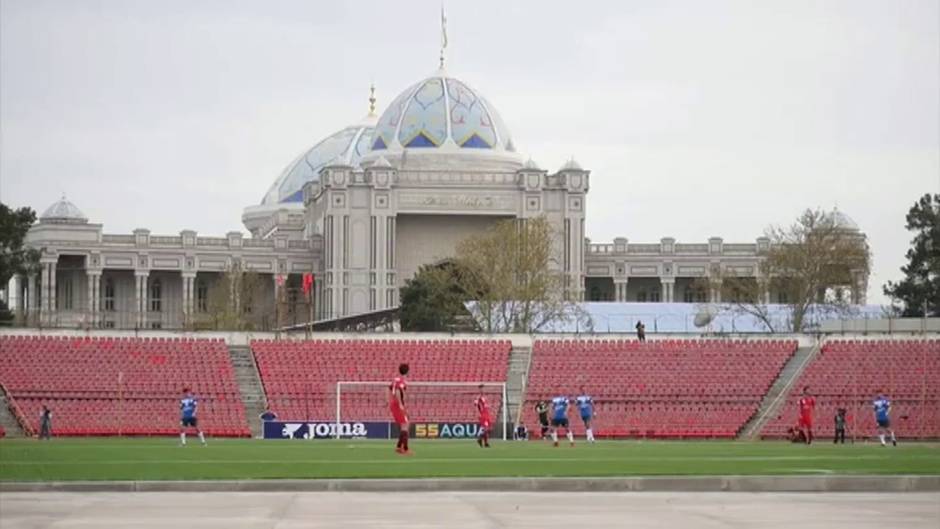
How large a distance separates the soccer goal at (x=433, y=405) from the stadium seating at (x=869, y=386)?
9.38 metres

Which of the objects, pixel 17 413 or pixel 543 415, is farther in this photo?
pixel 17 413

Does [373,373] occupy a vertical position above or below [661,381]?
above

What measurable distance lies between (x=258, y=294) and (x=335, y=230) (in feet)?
24.6

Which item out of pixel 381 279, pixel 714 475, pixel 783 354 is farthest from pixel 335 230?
pixel 714 475

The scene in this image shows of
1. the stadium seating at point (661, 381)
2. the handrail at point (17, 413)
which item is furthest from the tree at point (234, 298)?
the handrail at point (17, 413)

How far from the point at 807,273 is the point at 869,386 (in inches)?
1424

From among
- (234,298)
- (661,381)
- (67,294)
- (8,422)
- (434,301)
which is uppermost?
(67,294)

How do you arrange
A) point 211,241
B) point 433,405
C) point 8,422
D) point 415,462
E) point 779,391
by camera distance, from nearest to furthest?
point 415,462 < point 8,422 < point 433,405 < point 779,391 < point 211,241

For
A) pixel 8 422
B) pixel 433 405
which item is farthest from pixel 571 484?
pixel 433 405

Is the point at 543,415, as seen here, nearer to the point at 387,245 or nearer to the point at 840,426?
the point at 840,426

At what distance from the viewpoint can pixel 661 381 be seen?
68.2 m

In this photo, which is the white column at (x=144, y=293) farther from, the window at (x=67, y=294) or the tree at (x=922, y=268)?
the tree at (x=922, y=268)

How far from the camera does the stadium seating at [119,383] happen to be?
61.5 metres

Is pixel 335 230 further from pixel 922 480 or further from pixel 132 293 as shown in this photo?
pixel 922 480
